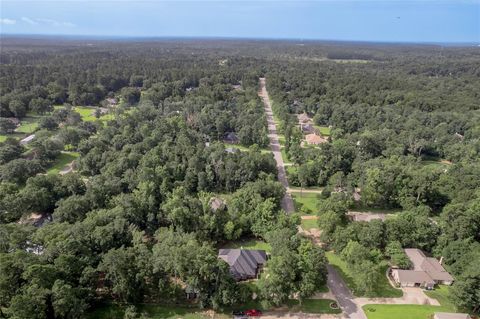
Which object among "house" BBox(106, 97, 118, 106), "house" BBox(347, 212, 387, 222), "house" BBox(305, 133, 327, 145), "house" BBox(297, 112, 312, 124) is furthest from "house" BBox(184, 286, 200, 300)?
"house" BBox(106, 97, 118, 106)

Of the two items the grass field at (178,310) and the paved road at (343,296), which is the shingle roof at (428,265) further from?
the grass field at (178,310)

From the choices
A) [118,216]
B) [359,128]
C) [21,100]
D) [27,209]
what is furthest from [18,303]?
[21,100]

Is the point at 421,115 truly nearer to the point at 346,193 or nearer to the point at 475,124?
the point at 475,124

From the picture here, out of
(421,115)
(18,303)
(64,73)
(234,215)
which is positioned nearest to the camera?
(18,303)

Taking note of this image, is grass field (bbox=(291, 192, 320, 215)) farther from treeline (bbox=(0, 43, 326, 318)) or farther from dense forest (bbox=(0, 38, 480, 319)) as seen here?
treeline (bbox=(0, 43, 326, 318))

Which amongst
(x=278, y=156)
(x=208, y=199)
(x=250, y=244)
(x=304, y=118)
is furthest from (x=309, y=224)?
(x=304, y=118)

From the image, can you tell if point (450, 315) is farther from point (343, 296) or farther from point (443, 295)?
point (343, 296)
